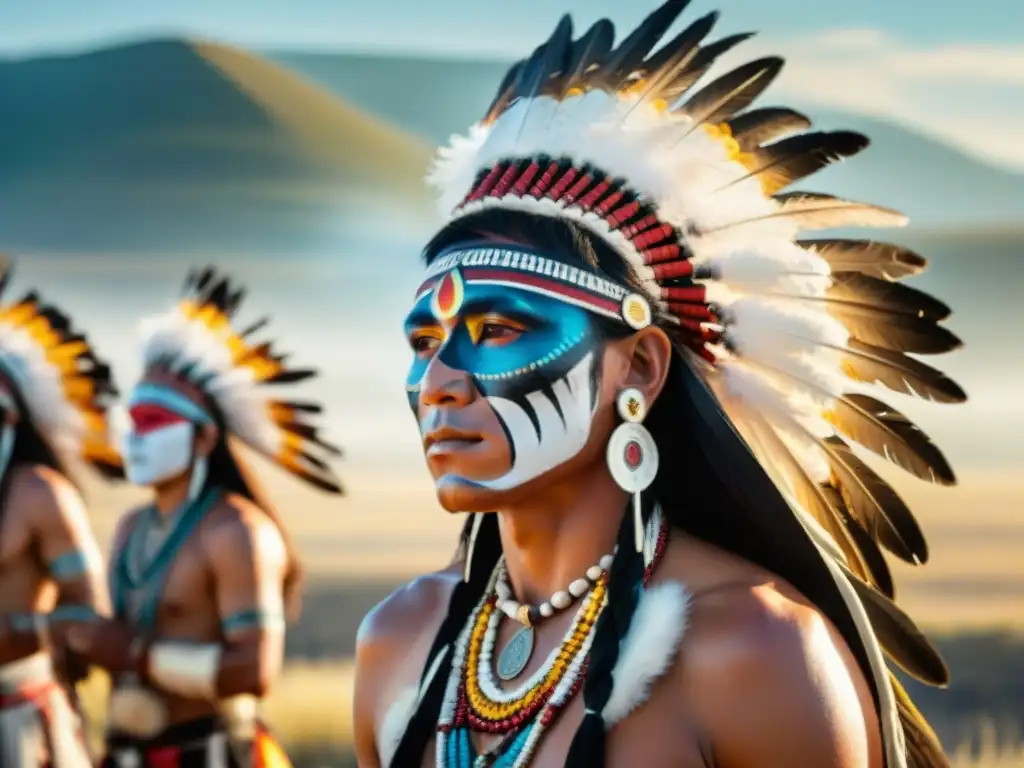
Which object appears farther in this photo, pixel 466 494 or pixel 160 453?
pixel 160 453

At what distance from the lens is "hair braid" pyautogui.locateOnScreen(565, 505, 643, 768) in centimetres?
236

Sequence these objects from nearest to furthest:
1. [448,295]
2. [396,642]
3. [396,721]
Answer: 1. [448,295]
2. [396,721]
3. [396,642]

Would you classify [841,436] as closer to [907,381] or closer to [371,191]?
[907,381]

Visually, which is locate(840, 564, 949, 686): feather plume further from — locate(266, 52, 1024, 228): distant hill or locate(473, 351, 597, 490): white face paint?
locate(266, 52, 1024, 228): distant hill

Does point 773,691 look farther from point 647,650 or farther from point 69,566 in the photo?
point 69,566

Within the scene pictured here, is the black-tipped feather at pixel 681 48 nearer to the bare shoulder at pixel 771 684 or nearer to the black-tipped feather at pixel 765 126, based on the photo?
the black-tipped feather at pixel 765 126

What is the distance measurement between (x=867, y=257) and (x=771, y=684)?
0.90 metres

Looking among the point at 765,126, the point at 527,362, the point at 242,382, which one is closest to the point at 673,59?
the point at 765,126

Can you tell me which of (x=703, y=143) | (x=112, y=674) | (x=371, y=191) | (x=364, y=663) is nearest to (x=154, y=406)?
(x=112, y=674)

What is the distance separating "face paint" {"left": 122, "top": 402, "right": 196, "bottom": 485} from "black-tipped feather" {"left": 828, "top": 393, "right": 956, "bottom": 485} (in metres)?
3.67

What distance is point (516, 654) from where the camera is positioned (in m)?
2.68

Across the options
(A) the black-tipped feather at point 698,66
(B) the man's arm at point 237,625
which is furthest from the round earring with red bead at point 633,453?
(B) the man's arm at point 237,625

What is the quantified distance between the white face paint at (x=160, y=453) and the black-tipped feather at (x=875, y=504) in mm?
3661

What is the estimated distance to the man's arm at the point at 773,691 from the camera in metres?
2.29
